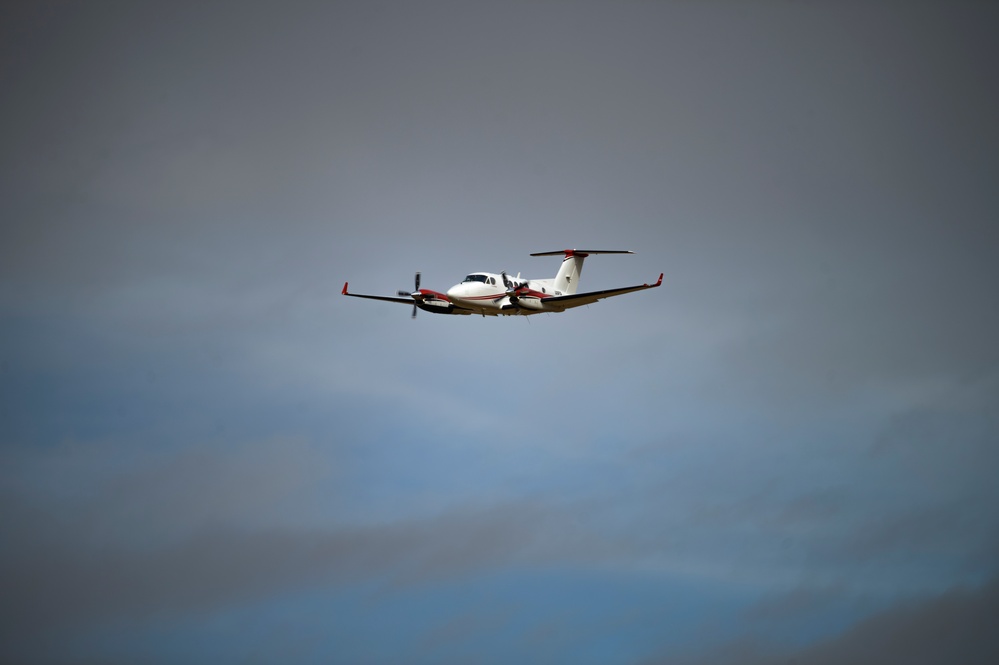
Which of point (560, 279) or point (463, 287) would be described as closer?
point (463, 287)

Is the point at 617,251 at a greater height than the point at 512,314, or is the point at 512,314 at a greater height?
the point at 617,251

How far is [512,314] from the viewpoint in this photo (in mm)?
74500

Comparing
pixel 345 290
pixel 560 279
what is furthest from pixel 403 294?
pixel 560 279

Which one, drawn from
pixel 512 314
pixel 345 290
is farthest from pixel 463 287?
pixel 345 290

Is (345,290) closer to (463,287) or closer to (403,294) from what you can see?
(403,294)

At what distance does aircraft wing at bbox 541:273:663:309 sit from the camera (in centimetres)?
6985

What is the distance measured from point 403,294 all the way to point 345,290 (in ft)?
15.7

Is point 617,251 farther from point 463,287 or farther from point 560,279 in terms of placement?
point 463,287

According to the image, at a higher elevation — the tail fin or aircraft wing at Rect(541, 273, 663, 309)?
the tail fin

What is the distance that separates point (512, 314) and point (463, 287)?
184 inches

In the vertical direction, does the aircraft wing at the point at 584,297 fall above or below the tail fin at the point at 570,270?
below

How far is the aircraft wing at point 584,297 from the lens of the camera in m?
69.8

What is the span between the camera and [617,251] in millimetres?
76250

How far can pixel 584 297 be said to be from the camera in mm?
72125
